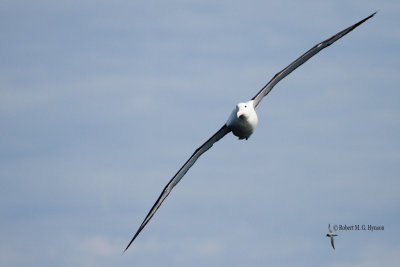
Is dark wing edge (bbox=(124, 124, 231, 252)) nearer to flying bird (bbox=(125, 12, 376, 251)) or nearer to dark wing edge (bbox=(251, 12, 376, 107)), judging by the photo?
flying bird (bbox=(125, 12, 376, 251))

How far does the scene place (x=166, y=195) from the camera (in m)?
35.5

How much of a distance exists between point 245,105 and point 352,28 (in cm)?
507

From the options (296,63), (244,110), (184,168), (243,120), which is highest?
(296,63)

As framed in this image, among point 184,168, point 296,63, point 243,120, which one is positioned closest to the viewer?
point 243,120

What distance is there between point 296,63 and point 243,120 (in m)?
3.26

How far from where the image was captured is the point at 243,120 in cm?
3259

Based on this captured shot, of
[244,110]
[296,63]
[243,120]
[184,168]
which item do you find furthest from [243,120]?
[184,168]

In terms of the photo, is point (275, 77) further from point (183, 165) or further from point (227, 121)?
point (183, 165)

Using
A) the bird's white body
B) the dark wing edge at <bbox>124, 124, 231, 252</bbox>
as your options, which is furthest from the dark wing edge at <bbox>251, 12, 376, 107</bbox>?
the dark wing edge at <bbox>124, 124, 231, 252</bbox>

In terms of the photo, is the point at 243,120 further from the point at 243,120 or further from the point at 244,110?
the point at 244,110

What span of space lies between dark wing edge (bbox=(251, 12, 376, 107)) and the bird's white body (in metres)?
0.92

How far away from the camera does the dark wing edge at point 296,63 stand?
1299 inches

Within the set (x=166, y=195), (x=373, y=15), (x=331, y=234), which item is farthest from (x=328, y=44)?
(x=331, y=234)

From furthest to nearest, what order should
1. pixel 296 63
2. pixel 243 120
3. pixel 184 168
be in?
pixel 184 168, pixel 296 63, pixel 243 120
